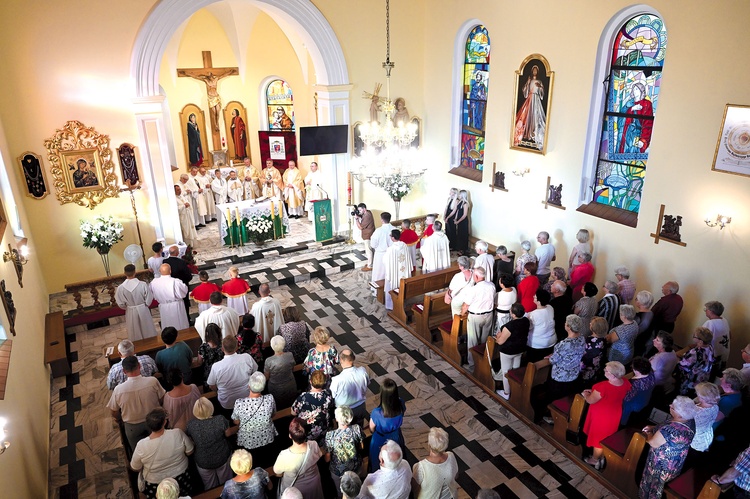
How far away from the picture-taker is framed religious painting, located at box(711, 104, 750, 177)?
6.85 meters

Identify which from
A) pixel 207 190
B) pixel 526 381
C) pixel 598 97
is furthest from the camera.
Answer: pixel 207 190

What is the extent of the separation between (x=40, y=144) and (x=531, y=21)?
941cm

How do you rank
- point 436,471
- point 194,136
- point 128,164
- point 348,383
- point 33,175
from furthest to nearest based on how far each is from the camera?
1. point 194,136
2. point 128,164
3. point 33,175
4. point 348,383
5. point 436,471

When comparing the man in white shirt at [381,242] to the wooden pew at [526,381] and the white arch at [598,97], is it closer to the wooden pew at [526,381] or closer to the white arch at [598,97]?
the white arch at [598,97]

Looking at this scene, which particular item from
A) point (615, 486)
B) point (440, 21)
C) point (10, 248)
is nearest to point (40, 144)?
point (10, 248)

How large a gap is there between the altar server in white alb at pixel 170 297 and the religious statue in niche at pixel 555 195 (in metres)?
6.87

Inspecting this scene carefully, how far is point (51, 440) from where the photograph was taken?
6582 millimetres

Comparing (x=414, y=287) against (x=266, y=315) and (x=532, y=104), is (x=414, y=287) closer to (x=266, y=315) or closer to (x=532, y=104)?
(x=266, y=315)

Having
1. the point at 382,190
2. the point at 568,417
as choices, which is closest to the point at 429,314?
the point at 568,417

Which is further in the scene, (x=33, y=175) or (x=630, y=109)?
(x=33, y=175)

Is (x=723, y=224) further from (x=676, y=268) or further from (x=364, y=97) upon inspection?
(x=364, y=97)

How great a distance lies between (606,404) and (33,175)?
10.1m

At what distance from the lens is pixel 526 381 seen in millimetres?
6418

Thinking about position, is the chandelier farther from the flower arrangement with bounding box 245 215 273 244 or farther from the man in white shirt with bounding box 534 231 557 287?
the man in white shirt with bounding box 534 231 557 287
